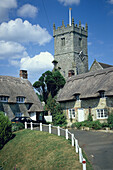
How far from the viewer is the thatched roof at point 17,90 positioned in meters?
30.9

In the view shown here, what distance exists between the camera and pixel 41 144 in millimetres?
18094

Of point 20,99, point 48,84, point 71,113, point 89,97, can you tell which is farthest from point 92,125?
point 48,84

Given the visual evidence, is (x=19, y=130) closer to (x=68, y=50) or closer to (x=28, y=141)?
(x=28, y=141)

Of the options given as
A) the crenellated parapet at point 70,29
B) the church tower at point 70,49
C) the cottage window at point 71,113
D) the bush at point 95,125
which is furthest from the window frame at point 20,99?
the crenellated parapet at point 70,29

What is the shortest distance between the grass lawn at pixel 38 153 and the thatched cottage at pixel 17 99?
8.34 metres

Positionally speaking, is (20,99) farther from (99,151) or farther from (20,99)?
(99,151)

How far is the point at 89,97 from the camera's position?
1108 inches

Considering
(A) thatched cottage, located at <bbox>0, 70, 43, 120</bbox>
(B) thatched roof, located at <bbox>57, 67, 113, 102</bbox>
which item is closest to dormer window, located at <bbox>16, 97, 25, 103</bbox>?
(A) thatched cottage, located at <bbox>0, 70, 43, 120</bbox>

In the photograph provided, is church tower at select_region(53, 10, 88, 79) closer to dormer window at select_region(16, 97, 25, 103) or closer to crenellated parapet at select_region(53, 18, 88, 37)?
crenellated parapet at select_region(53, 18, 88, 37)

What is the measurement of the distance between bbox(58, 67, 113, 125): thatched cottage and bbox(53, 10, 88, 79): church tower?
76.0 ft

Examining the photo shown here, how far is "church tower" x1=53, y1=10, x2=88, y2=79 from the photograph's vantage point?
2266 inches

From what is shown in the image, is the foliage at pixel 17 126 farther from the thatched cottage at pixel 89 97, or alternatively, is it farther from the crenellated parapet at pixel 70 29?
the crenellated parapet at pixel 70 29

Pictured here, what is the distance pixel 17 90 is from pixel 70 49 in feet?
93.5

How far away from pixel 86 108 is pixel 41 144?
12.2 meters
